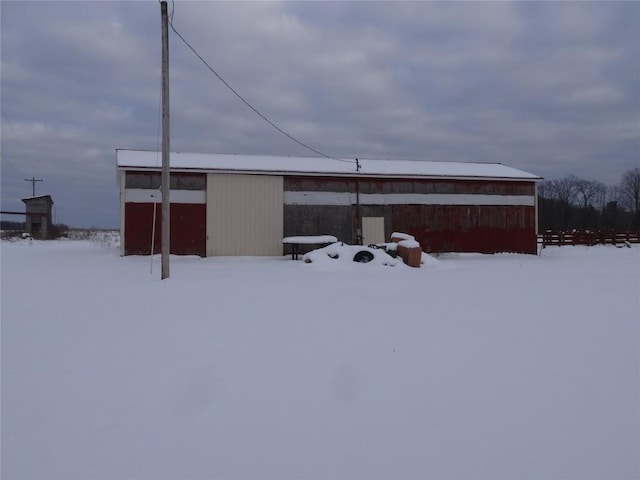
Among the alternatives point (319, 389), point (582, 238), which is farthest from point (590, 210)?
point (319, 389)

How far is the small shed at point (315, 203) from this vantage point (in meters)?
21.8

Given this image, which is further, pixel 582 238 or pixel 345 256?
pixel 582 238

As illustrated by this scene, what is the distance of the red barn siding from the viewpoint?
21.5 m

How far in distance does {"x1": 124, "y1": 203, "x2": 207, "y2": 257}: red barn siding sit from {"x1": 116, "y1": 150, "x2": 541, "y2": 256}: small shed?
4cm

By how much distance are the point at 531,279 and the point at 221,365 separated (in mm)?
10598

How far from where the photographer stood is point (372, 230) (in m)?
24.0

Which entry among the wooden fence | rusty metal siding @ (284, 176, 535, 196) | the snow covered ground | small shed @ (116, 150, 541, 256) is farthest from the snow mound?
the wooden fence

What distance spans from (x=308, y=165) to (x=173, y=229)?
24.5ft

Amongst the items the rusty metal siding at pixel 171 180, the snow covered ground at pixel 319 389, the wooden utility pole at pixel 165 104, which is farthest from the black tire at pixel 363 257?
the rusty metal siding at pixel 171 180

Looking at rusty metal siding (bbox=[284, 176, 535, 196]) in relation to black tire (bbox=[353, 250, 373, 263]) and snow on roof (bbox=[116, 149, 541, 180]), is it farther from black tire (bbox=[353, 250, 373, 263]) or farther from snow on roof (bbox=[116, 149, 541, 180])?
black tire (bbox=[353, 250, 373, 263])

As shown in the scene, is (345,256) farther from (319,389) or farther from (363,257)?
(319,389)

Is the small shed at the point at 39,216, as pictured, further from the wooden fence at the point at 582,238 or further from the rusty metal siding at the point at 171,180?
the wooden fence at the point at 582,238

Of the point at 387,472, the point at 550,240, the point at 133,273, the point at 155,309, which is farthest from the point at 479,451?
the point at 550,240

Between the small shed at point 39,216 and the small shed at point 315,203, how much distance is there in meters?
26.1
